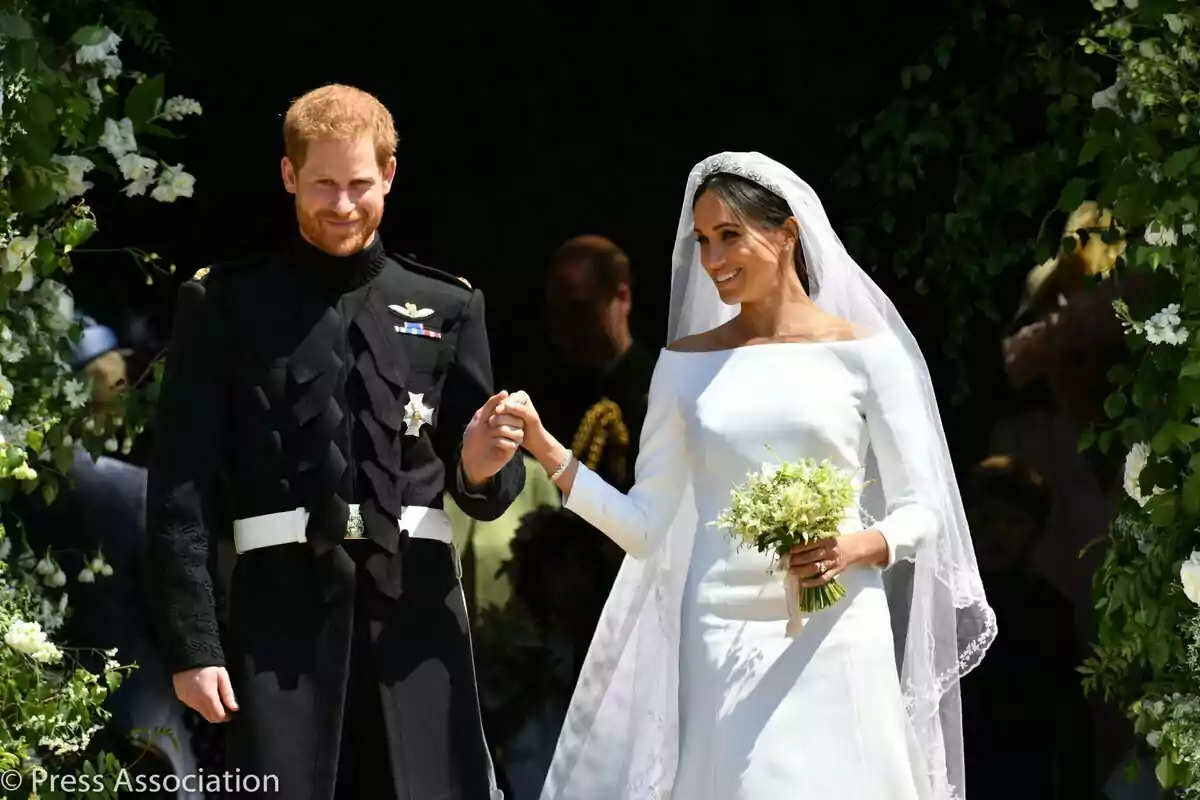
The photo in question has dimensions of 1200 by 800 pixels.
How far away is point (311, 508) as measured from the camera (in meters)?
3.96

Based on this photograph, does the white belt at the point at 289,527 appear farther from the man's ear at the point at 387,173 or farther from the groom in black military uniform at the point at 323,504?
the man's ear at the point at 387,173

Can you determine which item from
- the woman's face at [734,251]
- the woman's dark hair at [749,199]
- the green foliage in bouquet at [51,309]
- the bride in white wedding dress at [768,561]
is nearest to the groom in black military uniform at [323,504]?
the bride in white wedding dress at [768,561]

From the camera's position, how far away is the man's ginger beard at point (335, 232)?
13.3ft

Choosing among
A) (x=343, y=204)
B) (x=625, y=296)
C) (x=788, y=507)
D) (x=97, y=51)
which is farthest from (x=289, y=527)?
(x=625, y=296)

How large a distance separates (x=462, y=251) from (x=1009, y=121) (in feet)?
5.95

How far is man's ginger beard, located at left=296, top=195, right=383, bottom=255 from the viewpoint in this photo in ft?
13.3

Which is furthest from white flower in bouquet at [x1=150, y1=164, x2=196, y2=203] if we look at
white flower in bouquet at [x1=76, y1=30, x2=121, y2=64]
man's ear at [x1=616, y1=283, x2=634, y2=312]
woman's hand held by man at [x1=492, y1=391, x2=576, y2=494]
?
woman's hand held by man at [x1=492, y1=391, x2=576, y2=494]

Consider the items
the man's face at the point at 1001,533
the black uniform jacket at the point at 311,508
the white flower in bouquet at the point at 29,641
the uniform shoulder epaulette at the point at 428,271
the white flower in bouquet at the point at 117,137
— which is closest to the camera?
the black uniform jacket at the point at 311,508

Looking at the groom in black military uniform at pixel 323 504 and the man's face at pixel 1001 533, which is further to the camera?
the man's face at pixel 1001 533

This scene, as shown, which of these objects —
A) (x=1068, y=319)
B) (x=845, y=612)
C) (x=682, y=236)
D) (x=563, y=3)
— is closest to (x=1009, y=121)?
(x=1068, y=319)

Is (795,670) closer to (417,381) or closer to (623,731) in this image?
(623,731)

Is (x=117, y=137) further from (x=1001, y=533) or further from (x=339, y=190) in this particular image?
(x=1001, y=533)

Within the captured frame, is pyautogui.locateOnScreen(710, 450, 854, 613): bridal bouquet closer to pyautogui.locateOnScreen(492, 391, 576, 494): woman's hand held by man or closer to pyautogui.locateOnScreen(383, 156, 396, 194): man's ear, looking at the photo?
pyautogui.locateOnScreen(492, 391, 576, 494): woman's hand held by man

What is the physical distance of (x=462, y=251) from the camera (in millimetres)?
6090
